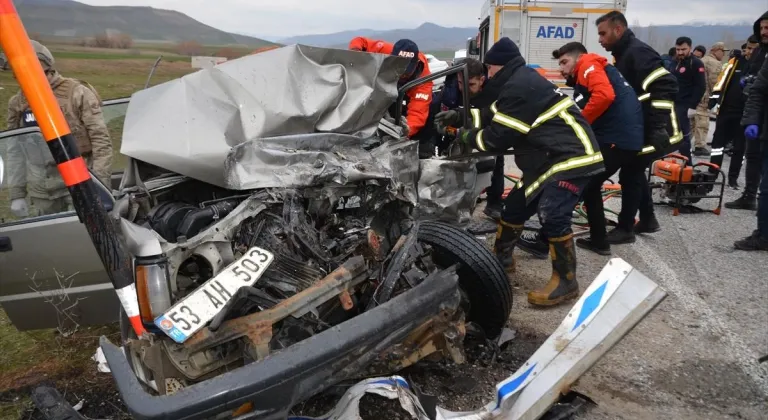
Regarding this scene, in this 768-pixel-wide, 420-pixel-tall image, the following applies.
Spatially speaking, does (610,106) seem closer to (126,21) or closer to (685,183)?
(685,183)

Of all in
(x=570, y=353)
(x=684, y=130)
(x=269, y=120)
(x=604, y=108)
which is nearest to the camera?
(x=570, y=353)

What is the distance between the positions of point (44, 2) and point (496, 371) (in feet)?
121

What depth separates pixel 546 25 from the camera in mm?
11391

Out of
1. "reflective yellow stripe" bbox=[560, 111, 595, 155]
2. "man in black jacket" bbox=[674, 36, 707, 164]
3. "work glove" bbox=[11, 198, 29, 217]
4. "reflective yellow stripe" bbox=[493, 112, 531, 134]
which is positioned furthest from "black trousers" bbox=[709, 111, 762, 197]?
"work glove" bbox=[11, 198, 29, 217]

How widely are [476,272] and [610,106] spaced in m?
2.35

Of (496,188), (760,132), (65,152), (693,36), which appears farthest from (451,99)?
(693,36)

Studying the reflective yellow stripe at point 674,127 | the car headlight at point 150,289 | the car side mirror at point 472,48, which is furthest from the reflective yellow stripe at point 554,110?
the car side mirror at point 472,48

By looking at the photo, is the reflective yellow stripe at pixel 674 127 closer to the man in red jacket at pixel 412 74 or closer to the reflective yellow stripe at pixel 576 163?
the reflective yellow stripe at pixel 576 163

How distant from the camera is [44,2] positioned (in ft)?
102

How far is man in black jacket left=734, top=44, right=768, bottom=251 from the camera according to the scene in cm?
452

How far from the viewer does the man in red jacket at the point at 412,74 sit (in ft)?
15.2

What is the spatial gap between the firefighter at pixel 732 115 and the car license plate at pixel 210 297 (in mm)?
6675

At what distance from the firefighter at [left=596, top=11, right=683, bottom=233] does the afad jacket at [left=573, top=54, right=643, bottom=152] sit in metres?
0.30

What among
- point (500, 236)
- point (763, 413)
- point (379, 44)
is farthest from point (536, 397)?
point (379, 44)
